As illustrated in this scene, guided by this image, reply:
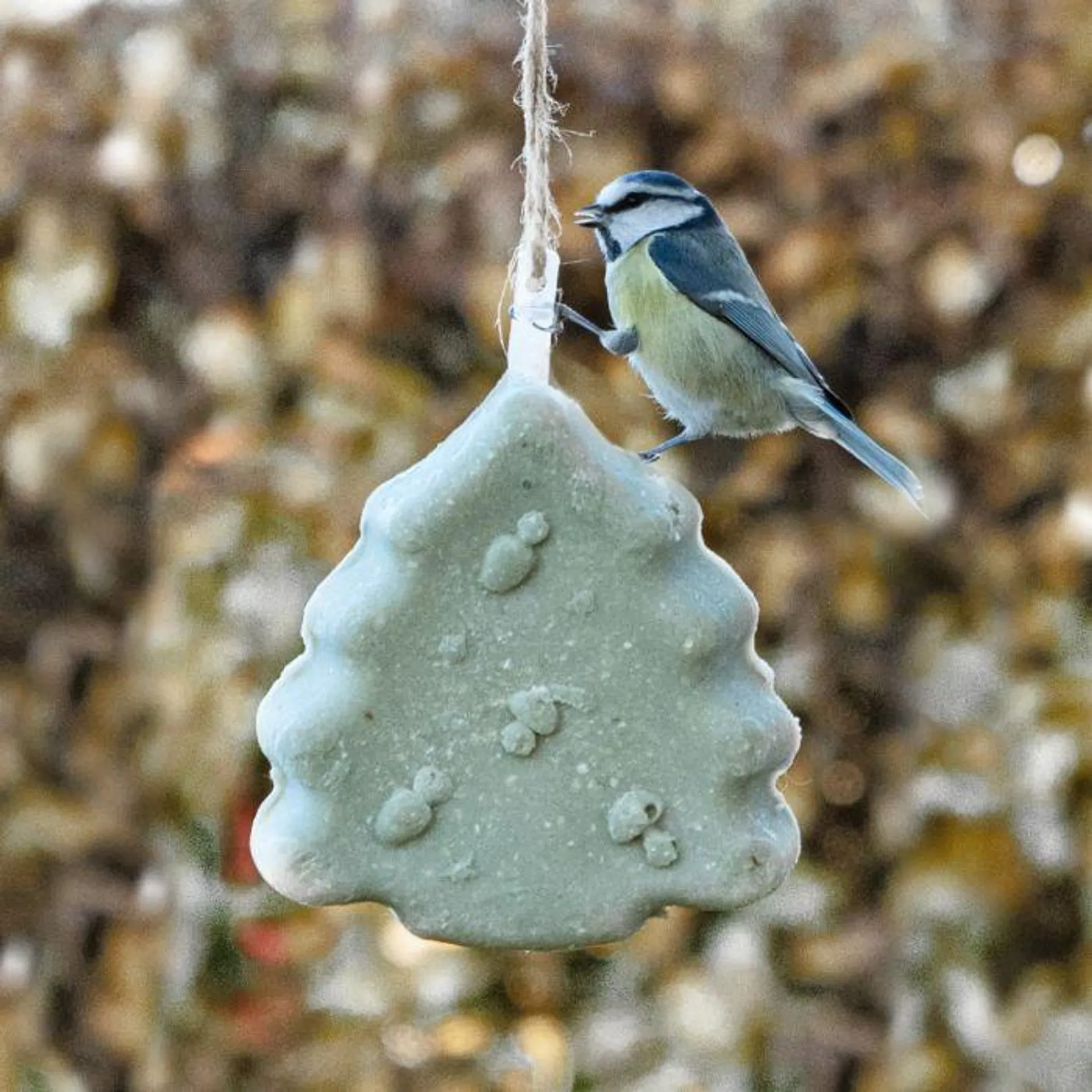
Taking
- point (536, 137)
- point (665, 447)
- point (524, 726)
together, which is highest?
point (536, 137)

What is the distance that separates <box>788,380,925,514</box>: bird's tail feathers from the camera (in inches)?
53.6

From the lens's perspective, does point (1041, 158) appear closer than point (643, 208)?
No

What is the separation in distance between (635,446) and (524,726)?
78 cm

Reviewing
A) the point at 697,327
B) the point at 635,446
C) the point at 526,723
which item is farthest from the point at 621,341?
the point at 635,446

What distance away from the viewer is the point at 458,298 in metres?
2.08

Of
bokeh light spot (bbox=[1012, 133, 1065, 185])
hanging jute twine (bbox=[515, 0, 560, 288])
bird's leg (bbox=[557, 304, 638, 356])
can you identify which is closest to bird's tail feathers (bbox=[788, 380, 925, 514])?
bird's leg (bbox=[557, 304, 638, 356])

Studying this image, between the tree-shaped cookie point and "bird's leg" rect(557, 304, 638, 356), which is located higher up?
"bird's leg" rect(557, 304, 638, 356)

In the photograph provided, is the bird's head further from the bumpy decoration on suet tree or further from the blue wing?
the bumpy decoration on suet tree

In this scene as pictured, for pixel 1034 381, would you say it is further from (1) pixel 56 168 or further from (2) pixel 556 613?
(1) pixel 56 168

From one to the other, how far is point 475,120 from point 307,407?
406 millimetres

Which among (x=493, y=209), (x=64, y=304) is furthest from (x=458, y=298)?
(x=64, y=304)

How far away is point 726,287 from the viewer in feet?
4.51

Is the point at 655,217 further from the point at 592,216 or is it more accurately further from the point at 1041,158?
the point at 1041,158

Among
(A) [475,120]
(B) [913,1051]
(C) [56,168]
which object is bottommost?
(B) [913,1051]
